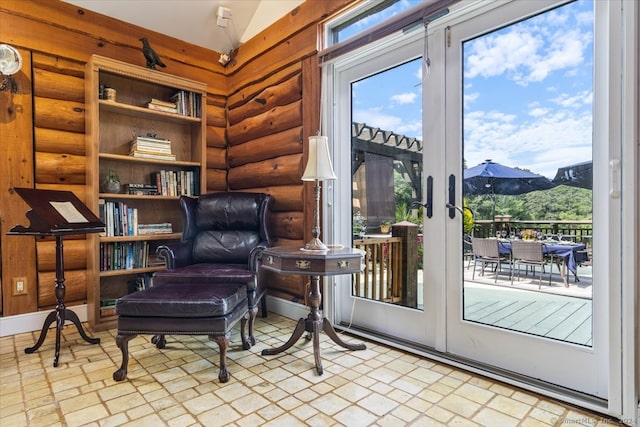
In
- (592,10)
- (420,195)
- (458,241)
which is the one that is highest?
(592,10)

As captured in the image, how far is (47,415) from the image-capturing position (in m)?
1.66

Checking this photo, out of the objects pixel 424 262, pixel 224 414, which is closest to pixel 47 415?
pixel 224 414

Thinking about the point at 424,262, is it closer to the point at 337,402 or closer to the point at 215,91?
the point at 337,402

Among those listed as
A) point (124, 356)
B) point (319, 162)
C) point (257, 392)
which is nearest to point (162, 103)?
point (319, 162)

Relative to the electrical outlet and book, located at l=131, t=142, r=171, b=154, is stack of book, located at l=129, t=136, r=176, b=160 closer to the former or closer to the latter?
book, located at l=131, t=142, r=171, b=154

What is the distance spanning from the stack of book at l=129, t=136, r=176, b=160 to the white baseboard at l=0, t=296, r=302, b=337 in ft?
4.73

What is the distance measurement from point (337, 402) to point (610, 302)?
136cm

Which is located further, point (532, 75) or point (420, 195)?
point (420, 195)

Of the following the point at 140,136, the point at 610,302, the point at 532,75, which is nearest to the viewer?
the point at 610,302

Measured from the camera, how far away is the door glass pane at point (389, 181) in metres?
2.44

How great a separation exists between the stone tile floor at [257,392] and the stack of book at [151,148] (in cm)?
168

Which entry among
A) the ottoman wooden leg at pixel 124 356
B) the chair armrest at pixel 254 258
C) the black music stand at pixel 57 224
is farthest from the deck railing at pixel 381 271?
the black music stand at pixel 57 224

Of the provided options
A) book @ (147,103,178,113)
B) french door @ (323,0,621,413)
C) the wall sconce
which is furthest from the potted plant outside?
the wall sconce

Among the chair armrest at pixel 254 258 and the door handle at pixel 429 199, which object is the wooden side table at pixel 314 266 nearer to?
the chair armrest at pixel 254 258
